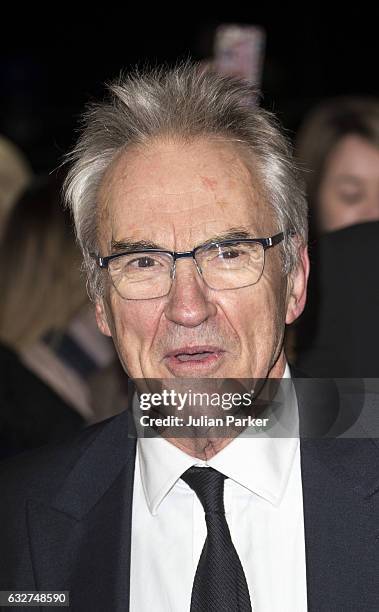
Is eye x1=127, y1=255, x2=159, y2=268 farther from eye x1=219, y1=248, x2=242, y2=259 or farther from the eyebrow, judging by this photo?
eye x1=219, y1=248, x2=242, y2=259

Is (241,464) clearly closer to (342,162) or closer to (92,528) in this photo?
(92,528)

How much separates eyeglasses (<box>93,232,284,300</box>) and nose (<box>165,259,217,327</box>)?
15 millimetres

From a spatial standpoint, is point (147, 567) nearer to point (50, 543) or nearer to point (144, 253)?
point (50, 543)

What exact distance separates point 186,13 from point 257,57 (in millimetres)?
3522

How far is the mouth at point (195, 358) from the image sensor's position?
228 centimetres

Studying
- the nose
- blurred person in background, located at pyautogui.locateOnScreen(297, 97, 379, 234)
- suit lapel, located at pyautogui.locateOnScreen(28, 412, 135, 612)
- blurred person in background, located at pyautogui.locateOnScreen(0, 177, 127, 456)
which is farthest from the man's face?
blurred person in background, located at pyautogui.locateOnScreen(297, 97, 379, 234)

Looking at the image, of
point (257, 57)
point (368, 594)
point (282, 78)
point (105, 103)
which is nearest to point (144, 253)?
point (105, 103)

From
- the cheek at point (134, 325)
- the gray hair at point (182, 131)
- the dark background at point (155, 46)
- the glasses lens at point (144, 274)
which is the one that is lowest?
the cheek at point (134, 325)

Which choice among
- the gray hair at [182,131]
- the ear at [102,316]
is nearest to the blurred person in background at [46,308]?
the ear at [102,316]

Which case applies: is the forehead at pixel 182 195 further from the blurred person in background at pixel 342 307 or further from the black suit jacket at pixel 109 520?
the black suit jacket at pixel 109 520

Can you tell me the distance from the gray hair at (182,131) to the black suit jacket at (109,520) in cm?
43

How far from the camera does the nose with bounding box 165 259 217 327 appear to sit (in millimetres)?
2240

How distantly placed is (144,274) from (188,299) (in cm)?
15

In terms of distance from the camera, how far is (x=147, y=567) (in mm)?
2334
